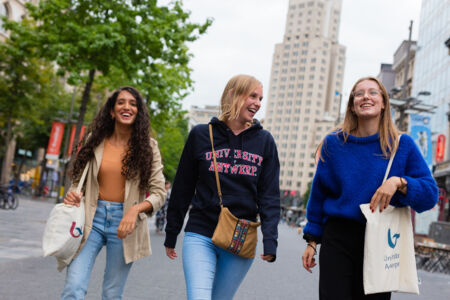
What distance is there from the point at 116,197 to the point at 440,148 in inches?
1596

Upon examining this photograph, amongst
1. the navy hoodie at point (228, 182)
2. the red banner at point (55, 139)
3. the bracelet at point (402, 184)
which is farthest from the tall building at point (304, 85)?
the bracelet at point (402, 184)

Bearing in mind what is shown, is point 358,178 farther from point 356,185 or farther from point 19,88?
point 19,88

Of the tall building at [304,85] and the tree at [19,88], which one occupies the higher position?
the tall building at [304,85]

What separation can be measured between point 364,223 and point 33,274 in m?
6.33

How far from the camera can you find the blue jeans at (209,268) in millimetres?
3643

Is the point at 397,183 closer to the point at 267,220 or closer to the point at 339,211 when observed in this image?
the point at 339,211

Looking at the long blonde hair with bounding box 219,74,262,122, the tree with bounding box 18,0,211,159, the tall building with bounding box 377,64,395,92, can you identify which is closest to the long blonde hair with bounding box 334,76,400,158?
the long blonde hair with bounding box 219,74,262,122

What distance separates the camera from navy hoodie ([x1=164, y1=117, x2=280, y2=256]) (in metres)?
3.81

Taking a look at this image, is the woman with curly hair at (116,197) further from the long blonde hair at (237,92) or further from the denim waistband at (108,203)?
the long blonde hair at (237,92)

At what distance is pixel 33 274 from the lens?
8.56 metres

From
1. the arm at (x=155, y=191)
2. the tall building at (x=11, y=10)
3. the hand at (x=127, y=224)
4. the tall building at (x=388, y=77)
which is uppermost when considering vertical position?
the tall building at (x=388, y=77)

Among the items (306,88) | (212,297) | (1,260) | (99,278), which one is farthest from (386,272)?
(306,88)

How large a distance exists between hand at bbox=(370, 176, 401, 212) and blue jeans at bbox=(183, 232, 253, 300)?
3.10 ft

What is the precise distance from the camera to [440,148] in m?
41.6
